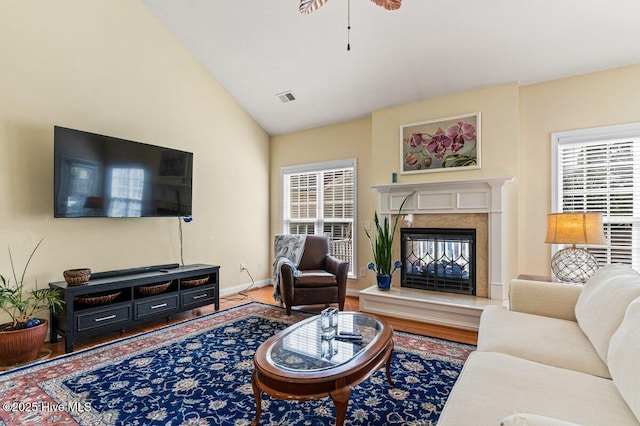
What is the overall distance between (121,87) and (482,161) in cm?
416

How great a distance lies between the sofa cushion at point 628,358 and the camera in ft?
3.45

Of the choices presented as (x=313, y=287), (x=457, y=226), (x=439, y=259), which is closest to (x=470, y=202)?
(x=457, y=226)

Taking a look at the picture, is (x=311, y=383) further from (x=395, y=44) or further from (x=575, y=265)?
(x=395, y=44)

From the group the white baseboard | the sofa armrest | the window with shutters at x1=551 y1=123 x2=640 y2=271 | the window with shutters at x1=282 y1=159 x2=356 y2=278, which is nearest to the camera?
the sofa armrest

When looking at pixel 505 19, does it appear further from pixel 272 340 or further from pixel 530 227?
pixel 272 340

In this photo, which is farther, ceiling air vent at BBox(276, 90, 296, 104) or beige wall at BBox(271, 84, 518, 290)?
ceiling air vent at BBox(276, 90, 296, 104)

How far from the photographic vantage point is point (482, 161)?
3816 mm

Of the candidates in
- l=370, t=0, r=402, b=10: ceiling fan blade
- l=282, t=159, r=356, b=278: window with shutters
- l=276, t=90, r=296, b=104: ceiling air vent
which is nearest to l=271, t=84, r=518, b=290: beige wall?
l=282, t=159, r=356, b=278: window with shutters

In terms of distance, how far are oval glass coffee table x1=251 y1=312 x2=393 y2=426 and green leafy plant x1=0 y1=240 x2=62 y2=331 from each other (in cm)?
218

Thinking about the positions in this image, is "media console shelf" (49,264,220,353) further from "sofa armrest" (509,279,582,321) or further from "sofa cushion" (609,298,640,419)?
"sofa cushion" (609,298,640,419)

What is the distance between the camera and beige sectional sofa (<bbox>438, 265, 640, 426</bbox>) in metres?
1.11

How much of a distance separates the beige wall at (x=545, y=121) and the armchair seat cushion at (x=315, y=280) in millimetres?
2136

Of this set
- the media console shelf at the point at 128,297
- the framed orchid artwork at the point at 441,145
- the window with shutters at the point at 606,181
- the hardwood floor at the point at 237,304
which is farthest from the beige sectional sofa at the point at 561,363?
the media console shelf at the point at 128,297

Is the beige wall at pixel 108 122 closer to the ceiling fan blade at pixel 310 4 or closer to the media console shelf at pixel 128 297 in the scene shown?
the media console shelf at pixel 128 297
